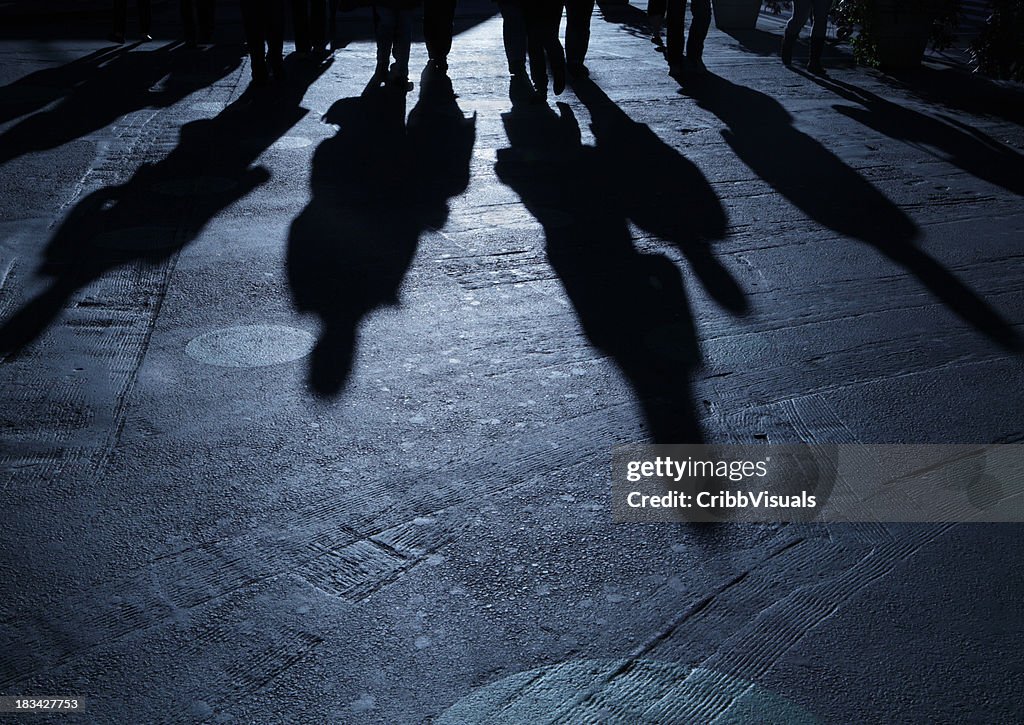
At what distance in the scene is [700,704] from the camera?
9.07 feet

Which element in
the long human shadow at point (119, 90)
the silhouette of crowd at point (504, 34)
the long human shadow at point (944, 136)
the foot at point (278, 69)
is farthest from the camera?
the foot at point (278, 69)

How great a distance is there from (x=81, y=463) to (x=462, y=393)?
156cm

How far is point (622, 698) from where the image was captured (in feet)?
9.12

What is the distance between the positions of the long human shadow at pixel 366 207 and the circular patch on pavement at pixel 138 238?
799 mm

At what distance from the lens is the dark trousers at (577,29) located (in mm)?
12242

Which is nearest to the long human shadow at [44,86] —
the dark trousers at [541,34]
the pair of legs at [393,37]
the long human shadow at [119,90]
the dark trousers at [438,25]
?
the long human shadow at [119,90]

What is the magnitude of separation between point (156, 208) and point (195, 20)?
337 inches

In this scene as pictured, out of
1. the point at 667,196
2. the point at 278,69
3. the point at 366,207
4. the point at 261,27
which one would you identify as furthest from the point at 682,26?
the point at 366,207

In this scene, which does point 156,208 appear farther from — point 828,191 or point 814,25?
point 814,25

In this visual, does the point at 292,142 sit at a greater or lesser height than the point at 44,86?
lesser

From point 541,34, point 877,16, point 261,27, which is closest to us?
point 541,34

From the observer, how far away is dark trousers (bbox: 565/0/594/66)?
482 inches

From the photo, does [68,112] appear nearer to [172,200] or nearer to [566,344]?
[172,200]

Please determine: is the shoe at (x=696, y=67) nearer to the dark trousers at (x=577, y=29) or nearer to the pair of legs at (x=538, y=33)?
the dark trousers at (x=577, y=29)
